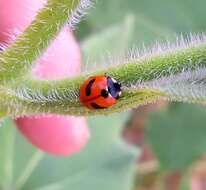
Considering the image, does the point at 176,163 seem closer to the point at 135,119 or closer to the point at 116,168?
the point at 135,119

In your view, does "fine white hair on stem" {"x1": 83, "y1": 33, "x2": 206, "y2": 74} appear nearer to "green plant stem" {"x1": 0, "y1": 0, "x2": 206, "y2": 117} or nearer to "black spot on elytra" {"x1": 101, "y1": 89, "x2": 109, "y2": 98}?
"green plant stem" {"x1": 0, "y1": 0, "x2": 206, "y2": 117}

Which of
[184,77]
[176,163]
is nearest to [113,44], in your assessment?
[176,163]

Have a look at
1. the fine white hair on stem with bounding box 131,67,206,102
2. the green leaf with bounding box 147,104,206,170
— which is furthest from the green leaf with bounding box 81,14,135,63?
the fine white hair on stem with bounding box 131,67,206,102

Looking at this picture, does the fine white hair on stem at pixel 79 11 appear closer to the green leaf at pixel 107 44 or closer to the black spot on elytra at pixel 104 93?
the black spot on elytra at pixel 104 93

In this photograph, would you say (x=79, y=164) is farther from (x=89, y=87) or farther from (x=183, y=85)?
(x=183, y=85)

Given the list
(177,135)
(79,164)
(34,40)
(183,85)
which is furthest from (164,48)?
(177,135)

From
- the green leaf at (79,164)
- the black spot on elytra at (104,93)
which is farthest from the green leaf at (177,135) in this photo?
the black spot on elytra at (104,93)
